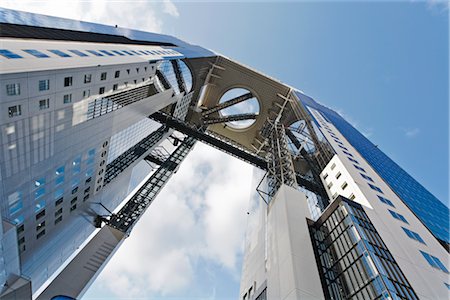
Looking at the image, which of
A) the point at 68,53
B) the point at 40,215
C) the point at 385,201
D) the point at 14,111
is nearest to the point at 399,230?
the point at 385,201

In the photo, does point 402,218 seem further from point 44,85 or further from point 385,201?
point 44,85

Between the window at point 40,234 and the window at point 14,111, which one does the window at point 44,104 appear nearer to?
the window at point 14,111

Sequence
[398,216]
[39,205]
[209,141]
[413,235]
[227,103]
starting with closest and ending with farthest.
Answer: [413,235] < [39,205] < [398,216] < [209,141] < [227,103]

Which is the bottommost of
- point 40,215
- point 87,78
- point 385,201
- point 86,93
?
point 40,215

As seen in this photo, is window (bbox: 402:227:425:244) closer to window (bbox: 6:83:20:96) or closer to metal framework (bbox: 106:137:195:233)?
window (bbox: 6:83:20:96)

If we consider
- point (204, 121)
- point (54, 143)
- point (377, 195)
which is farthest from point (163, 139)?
point (377, 195)

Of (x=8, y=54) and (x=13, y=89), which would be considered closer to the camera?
(x=8, y=54)

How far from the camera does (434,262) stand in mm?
18000

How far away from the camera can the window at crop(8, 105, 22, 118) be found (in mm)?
15304

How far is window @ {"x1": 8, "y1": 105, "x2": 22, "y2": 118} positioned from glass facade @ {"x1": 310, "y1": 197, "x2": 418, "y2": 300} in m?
21.1

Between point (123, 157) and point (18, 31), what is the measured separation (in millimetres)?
23366

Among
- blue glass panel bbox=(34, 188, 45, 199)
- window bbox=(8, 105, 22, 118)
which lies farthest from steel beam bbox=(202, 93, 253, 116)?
window bbox=(8, 105, 22, 118)

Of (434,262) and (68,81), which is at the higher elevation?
(68,81)

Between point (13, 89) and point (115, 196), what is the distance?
2836cm
